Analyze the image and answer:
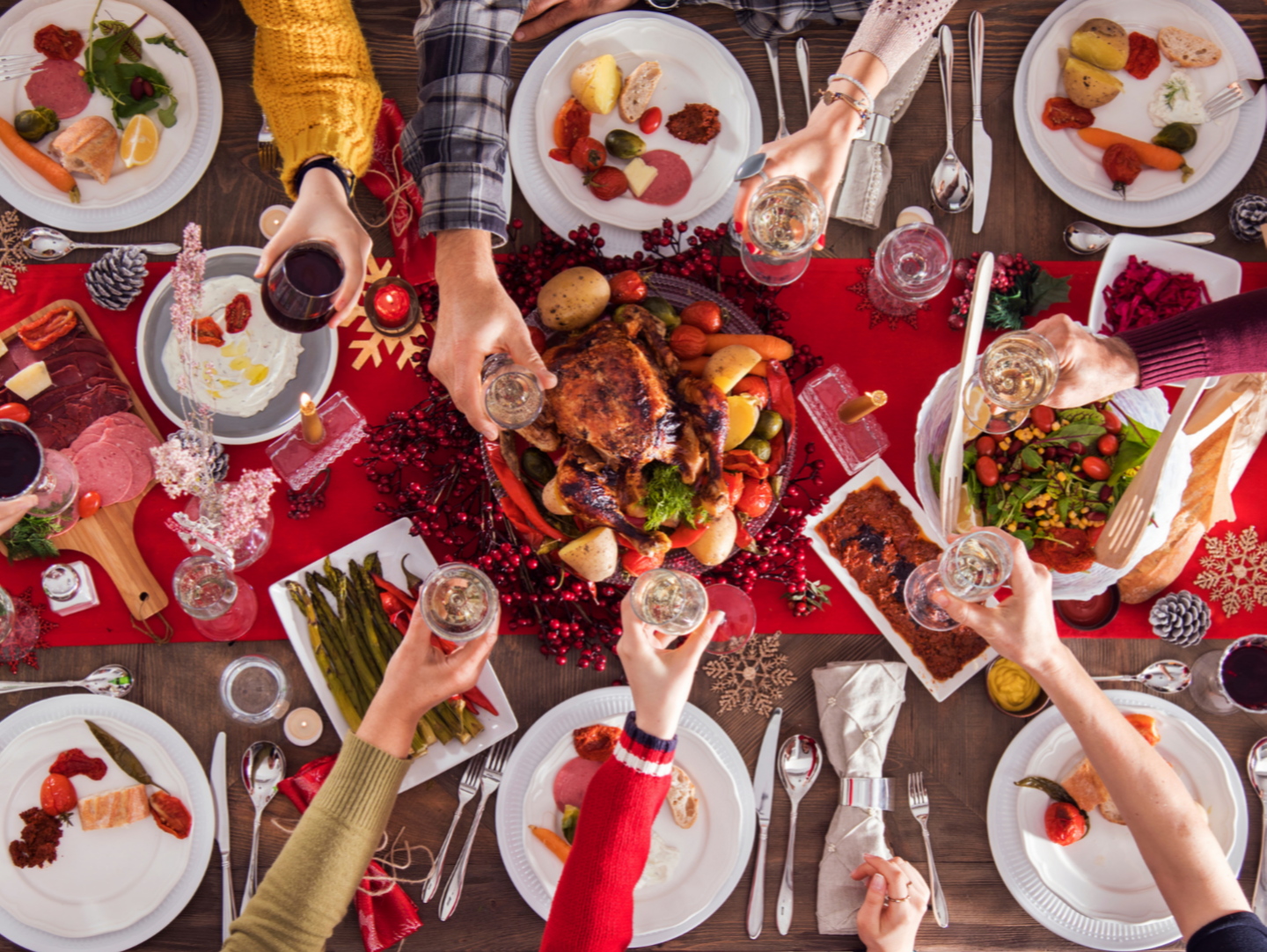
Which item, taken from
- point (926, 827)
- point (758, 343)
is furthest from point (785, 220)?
point (926, 827)

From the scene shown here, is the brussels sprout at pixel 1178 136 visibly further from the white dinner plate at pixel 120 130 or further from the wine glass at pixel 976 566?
the white dinner plate at pixel 120 130

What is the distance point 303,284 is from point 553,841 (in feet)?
4.78

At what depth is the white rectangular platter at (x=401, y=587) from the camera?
2090 mm

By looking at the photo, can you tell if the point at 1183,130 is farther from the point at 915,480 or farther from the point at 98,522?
the point at 98,522

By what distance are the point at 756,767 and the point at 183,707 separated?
59.2 inches

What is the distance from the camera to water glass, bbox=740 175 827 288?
191 cm

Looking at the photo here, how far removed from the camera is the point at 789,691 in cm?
218

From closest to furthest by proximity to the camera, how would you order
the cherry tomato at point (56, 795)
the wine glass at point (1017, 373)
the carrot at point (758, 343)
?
the wine glass at point (1017, 373) → the carrot at point (758, 343) → the cherry tomato at point (56, 795)

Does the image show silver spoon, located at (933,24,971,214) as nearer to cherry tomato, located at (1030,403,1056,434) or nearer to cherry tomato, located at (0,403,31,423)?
cherry tomato, located at (1030,403,1056,434)

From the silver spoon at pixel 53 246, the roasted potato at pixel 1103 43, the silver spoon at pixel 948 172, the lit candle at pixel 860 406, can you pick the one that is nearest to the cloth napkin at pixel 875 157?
the silver spoon at pixel 948 172

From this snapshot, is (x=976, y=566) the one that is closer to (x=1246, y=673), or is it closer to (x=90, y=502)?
(x=1246, y=673)

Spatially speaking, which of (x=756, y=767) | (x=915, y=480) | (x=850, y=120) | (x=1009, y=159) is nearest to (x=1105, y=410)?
(x=915, y=480)

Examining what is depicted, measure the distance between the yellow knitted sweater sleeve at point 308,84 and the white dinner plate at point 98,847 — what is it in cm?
142

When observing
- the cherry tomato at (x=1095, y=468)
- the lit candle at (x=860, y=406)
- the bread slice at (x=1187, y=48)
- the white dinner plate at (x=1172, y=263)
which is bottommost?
the cherry tomato at (x=1095, y=468)
